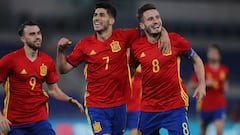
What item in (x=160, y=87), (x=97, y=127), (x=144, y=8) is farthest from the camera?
(x=97, y=127)

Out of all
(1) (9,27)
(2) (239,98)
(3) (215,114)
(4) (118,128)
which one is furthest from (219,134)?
(1) (9,27)

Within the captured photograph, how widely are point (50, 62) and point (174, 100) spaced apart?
1.87 m

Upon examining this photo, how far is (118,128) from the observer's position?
31.4 ft

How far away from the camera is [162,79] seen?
8969 millimetres

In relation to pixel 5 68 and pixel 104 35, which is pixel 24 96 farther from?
pixel 104 35

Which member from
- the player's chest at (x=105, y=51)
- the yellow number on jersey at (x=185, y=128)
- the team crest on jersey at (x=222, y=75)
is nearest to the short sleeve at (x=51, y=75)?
the player's chest at (x=105, y=51)

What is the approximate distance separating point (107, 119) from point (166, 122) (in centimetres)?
89

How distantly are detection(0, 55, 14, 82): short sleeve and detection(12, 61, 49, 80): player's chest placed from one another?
0.08 meters

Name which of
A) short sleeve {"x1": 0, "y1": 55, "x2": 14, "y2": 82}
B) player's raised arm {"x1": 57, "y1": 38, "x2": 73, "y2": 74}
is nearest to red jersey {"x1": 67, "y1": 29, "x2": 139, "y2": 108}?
player's raised arm {"x1": 57, "y1": 38, "x2": 73, "y2": 74}

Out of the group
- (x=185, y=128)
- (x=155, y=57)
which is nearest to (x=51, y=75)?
(x=155, y=57)

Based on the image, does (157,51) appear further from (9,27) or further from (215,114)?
(9,27)

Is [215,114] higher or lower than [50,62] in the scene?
lower

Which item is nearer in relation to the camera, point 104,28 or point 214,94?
point 104,28

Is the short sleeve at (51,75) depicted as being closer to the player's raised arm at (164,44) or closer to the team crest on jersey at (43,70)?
the team crest on jersey at (43,70)
